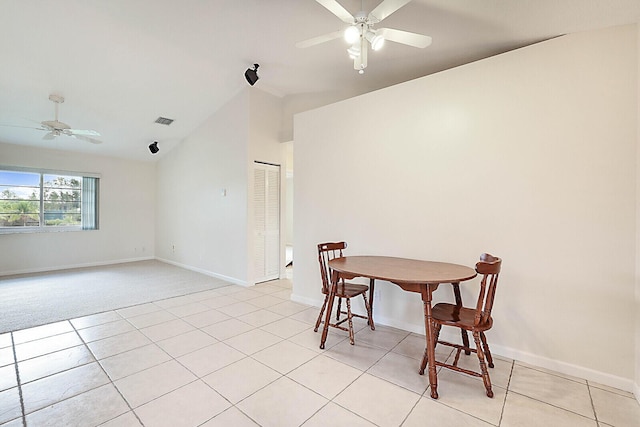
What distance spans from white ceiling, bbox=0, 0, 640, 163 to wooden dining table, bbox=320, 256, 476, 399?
2.07 metres

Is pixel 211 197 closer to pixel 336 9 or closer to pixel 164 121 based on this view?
pixel 164 121

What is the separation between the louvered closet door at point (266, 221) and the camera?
4.77 metres

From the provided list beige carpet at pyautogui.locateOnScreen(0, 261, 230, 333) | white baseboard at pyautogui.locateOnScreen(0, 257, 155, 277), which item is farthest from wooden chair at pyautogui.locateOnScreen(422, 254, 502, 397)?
white baseboard at pyautogui.locateOnScreen(0, 257, 155, 277)

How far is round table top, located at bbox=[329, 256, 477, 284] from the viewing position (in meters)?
2.06

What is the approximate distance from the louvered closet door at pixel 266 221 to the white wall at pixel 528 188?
2.11 meters

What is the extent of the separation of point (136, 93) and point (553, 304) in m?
5.65

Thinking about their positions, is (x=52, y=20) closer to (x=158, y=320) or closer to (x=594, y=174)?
(x=158, y=320)

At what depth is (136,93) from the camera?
4.31 meters

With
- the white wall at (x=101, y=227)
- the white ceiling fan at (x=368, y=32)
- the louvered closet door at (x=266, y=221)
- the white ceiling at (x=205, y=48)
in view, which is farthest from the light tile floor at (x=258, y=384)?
the white wall at (x=101, y=227)

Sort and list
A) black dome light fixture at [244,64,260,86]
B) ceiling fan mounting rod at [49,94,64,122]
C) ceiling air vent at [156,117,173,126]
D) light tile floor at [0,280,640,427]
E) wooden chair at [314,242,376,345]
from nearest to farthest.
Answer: light tile floor at [0,280,640,427], wooden chair at [314,242,376,345], black dome light fixture at [244,64,260,86], ceiling fan mounting rod at [49,94,64,122], ceiling air vent at [156,117,173,126]

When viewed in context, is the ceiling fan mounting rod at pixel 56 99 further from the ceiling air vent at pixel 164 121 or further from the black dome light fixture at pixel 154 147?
the black dome light fixture at pixel 154 147

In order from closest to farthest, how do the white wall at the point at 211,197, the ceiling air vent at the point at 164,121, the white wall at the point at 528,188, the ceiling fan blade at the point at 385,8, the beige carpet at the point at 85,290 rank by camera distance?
the ceiling fan blade at the point at 385,8
the white wall at the point at 528,188
the beige carpet at the point at 85,290
the white wall at the point at 211,197
the ceiling air vent at the point at 164,121

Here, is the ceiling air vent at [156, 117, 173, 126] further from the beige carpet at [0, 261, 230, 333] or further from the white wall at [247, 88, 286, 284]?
the beige carpet at [0, 261, 230, 333]

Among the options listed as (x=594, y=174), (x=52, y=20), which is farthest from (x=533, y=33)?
(x=52, y=20)
